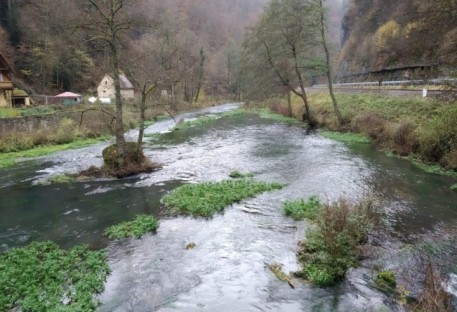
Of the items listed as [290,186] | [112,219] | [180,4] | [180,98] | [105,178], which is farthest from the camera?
[180,4]

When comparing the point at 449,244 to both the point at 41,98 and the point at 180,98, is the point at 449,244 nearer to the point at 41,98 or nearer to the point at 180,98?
the point at 41,98

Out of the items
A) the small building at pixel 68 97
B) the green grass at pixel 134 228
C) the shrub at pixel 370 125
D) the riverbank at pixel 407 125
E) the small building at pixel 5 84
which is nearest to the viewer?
the green grass at pixel 134 228

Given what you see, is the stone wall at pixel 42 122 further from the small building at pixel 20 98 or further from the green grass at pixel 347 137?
the green grass at pixel 347 137

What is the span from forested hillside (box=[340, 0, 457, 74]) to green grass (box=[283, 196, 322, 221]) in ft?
28.9

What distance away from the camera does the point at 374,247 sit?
9.68 meters

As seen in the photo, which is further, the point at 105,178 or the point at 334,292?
the point at 105,178

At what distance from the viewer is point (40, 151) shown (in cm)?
2622

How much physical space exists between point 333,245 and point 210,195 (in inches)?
256

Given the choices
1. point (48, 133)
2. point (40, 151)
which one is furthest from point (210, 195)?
point (48, 133)

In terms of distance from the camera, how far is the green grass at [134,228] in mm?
11195

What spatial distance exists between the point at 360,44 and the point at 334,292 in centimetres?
5944

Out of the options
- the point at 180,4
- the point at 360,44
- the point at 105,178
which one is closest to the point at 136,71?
the point at 105,178

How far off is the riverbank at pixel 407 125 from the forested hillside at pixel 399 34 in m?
2.87

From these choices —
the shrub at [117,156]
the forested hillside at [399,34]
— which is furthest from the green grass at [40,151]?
the forested hillside at [399,34]
